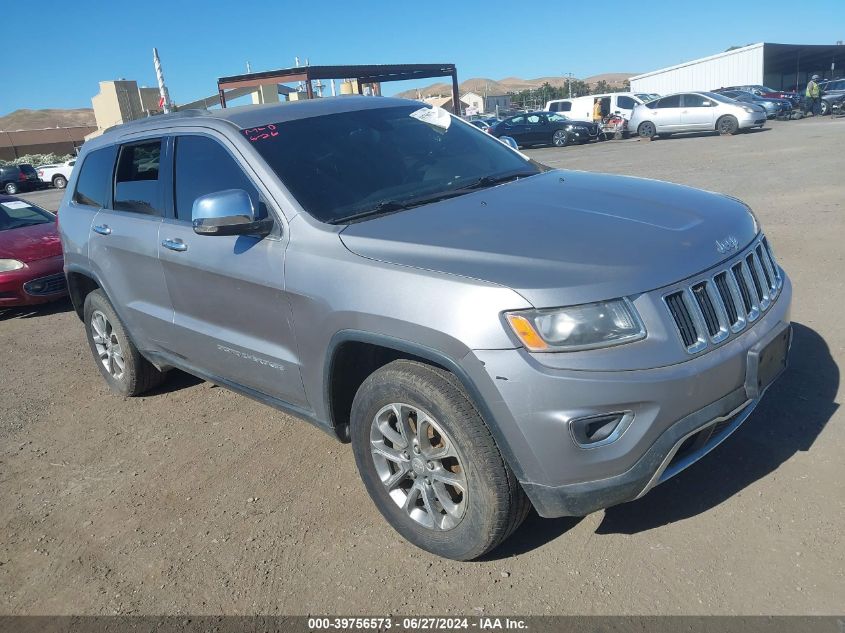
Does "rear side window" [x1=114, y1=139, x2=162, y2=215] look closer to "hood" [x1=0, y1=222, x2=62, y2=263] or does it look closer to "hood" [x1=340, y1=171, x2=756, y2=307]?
"hood" [x1=340, y1=171, x2=756, y2=307]

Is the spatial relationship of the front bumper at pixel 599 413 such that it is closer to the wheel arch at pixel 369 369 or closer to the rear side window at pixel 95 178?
the wheel arch at pixel 369 369

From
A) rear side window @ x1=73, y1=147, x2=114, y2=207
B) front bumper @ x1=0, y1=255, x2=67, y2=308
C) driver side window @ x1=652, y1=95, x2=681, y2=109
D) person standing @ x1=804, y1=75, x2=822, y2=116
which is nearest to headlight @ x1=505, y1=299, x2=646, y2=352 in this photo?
rear side window @ x1=73, y1=147, x2=114, y2=207

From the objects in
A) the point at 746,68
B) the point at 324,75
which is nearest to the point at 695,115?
the point at 324,75

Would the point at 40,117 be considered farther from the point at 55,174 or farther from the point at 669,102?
the point at 669,102

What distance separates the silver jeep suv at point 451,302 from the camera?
96.9 inches

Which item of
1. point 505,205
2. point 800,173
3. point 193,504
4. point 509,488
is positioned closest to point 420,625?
point 509,488

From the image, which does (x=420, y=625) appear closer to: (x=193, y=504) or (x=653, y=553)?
(x=653, y=553)

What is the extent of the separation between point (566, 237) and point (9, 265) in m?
7.27

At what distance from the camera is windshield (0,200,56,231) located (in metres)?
8.86

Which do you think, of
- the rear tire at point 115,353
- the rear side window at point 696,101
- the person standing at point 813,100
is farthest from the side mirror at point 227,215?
the person standing at point 813,100

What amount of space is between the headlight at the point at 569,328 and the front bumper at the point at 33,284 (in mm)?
7096

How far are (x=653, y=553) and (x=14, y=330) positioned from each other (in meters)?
7.19

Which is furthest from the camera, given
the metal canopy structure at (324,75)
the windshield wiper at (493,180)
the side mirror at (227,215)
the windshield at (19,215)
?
the metal canopy structure at (324,75)

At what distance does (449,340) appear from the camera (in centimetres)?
255
